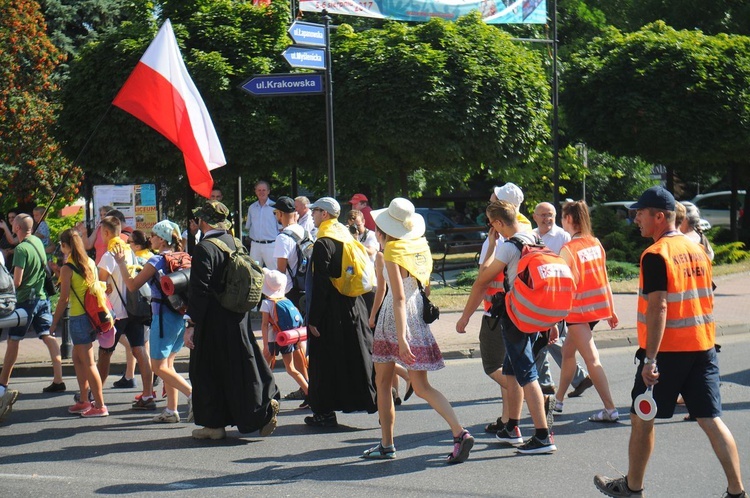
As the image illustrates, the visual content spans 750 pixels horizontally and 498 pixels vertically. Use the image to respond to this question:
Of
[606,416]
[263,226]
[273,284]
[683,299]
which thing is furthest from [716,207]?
[683,299]

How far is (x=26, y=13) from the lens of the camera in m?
24.8

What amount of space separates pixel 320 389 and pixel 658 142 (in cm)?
1648

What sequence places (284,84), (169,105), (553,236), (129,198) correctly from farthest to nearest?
(129,198) → (284,84) → (169,105) → (553,236)

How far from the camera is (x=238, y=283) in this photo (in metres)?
7.19

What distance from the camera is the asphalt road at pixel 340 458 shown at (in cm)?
596

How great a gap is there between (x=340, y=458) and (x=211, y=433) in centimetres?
117

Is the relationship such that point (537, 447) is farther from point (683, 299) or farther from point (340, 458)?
point (683, 299)

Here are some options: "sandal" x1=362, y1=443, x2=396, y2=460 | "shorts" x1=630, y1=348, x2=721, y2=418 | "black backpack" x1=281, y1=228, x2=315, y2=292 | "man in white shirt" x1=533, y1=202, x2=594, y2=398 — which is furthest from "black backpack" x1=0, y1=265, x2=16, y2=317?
"shorts" x1=630, y1=348, x2=721, y2=418

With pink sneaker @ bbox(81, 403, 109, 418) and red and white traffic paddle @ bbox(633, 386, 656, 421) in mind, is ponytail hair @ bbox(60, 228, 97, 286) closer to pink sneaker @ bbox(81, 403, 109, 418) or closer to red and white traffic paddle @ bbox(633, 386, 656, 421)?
pink sneaker @ bbox(81, 403, 109, 418)

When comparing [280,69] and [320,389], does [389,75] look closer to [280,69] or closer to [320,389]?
[280,69]

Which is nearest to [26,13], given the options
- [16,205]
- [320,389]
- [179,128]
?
[16,205]

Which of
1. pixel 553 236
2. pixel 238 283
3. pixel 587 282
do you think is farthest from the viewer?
pixel 553 236

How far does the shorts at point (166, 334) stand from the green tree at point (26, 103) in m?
17.2

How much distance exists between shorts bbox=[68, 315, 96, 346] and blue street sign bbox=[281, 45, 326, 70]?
428 cm
